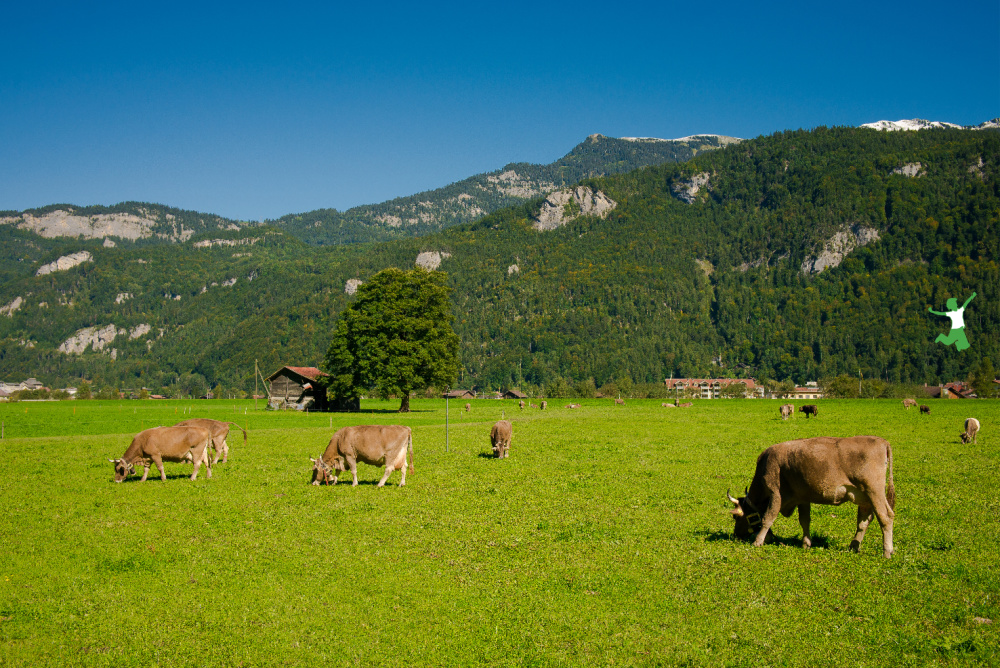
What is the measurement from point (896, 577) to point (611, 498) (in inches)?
315

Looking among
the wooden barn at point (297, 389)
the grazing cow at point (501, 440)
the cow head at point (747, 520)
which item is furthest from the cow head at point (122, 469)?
the wooden barn at point (297, 389)

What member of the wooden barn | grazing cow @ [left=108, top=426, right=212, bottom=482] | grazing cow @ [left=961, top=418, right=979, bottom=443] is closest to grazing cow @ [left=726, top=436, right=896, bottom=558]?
grazing cow @ [left=108, top=426, right=212, bottom=482]

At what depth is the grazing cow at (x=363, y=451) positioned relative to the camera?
2047 centimetres

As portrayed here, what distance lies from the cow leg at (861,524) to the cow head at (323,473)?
13960 millimetres

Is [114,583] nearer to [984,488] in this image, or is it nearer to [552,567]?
[552,567]

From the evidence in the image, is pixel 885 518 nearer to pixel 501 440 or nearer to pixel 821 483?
pixel 821 483

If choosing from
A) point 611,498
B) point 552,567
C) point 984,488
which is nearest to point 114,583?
point 552,567

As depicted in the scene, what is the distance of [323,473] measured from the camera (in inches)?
820

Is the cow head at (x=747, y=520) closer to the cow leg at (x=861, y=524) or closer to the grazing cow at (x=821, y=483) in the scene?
the grazing cow at (x=821, y=483)

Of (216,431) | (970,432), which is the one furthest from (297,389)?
(970,432)

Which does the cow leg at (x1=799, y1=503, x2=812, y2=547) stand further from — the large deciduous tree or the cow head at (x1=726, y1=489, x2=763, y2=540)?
the large deciduous tree

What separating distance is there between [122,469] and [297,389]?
57.7 metres

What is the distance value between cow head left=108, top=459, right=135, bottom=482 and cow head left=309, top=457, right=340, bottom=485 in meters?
5.85

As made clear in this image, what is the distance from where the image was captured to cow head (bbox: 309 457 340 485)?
20750 mm
